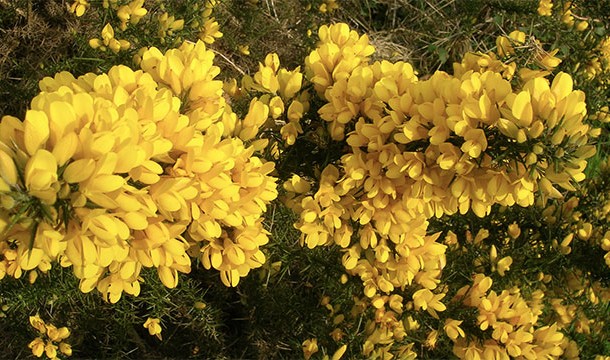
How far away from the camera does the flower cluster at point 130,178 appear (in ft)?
2.62

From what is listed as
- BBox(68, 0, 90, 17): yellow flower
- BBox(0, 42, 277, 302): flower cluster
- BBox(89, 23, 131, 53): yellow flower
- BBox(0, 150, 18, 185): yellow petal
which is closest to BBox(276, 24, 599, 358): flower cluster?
BBox(0, 42, 277, 302): flower cluster

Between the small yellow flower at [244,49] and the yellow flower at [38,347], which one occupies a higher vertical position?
the small yellow flower at [244,49]

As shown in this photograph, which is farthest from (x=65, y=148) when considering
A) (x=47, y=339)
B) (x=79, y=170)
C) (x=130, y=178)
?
(x=47, y=339)

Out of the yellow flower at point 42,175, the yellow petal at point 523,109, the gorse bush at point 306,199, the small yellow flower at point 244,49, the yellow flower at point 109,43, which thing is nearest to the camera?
the yellow flower at point 42,175

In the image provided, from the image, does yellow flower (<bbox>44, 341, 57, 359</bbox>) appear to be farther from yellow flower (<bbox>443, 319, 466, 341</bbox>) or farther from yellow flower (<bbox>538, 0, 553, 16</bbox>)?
yellow flower (<bbox>538, 0, 553, 16</bbox>)

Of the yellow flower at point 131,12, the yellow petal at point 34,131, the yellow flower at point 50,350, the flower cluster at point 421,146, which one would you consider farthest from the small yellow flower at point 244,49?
the yellow petal at point 34,131

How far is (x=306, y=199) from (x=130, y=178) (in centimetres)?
53

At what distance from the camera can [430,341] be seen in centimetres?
193

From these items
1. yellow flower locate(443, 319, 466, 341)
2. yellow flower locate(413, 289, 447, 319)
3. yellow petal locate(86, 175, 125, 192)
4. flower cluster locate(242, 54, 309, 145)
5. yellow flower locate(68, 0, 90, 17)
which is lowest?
yellow flower locate(443, 319, 466, 341)

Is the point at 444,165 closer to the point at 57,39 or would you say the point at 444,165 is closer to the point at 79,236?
the point at 79,236

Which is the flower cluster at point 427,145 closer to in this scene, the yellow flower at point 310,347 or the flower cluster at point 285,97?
the flower cluster at point 285,97

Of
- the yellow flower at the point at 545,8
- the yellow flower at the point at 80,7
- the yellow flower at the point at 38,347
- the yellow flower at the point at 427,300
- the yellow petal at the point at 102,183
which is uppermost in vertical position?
the yellow petal at the point at 102,183

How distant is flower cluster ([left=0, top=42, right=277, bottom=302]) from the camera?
0.80m

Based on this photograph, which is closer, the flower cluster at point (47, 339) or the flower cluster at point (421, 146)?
the flower cluster at point (421, 146)
